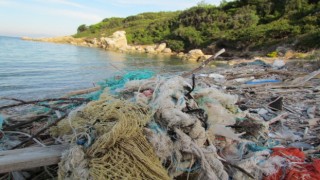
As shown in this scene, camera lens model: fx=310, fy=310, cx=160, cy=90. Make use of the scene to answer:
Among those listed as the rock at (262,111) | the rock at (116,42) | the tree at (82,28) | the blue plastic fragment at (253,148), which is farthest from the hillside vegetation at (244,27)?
the tree at (82,28)

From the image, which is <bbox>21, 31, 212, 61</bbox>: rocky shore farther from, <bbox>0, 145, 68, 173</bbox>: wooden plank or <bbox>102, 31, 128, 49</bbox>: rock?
<bbox>0, 145, 68, 173</bbox>: wooden plank

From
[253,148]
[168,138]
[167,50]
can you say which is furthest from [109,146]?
[167,50]

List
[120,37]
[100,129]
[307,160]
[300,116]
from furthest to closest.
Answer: [120,37]
[300,116]
[307,160]
[100,129]

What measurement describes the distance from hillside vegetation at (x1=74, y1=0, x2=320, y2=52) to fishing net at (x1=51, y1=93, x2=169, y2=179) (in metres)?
31.5

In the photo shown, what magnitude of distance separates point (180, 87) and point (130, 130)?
47.5 inches

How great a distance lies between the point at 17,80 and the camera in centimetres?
1842

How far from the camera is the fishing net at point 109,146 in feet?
7.91

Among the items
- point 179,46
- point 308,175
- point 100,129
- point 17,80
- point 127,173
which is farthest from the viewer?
point 179,46

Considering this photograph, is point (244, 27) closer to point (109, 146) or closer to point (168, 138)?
point (168, 138)

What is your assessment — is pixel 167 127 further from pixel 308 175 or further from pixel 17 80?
pixel 17 80

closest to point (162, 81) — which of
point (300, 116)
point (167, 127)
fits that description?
point (167, 127)

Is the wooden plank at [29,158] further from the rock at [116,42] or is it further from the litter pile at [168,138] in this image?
the rock at [116,42]

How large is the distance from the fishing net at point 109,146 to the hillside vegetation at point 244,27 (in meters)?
31.5

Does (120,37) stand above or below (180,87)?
below
